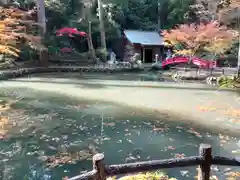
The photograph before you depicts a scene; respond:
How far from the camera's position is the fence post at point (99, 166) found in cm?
272

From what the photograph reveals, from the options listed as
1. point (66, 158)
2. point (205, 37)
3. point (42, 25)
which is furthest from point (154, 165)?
point (42, 25)

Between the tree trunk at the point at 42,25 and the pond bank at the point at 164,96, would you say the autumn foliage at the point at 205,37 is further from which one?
the tree trunk at the point at 42,25

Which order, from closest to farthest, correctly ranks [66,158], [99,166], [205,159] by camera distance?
[99,166], [205,159], [66,158]

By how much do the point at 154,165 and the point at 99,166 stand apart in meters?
0.64

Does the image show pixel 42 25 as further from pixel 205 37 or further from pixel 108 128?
pixel 108 128

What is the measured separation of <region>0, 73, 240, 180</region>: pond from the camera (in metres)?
5.36

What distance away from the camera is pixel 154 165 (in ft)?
9.99

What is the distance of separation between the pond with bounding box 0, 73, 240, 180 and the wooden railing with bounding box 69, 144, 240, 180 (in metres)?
1.64

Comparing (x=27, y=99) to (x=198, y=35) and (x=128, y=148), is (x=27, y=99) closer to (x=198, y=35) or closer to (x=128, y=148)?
(x=128, y=148)

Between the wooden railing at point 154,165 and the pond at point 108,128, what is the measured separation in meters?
1.64

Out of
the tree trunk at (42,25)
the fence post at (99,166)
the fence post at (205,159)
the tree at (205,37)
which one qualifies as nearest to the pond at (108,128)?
the fence post at (205,159)

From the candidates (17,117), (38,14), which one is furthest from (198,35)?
(17,117)

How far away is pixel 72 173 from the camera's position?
15.8 ft

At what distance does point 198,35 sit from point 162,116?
39.2 feet
